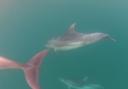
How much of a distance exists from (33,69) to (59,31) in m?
0.18

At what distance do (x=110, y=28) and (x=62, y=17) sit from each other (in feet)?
0.65

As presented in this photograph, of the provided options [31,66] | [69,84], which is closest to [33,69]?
[31,66]

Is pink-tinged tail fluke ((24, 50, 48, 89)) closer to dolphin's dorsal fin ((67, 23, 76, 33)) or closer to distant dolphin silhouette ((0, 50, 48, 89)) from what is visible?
distant dolphin silhouette ((0, 50, 48, 89))

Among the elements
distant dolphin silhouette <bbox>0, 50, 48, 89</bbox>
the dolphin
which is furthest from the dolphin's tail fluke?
distant dolphin silhouette <bbox>0, 50, 48, 89</bbox>

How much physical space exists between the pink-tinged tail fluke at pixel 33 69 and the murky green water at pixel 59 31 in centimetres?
3

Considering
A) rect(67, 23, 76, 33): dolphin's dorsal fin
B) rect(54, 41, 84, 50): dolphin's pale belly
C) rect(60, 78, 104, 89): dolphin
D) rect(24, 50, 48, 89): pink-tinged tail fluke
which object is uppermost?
rect(67, 23, 76, 33): dolphin's dorsal fin

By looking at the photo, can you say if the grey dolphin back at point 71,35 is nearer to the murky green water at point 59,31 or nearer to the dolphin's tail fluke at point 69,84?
the murky green water at point 59,31

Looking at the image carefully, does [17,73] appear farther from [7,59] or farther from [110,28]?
[110,28]

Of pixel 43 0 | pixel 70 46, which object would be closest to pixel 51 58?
pixel 70 46

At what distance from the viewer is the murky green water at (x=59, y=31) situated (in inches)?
64.3

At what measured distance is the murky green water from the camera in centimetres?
163

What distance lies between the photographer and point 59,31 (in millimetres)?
1622

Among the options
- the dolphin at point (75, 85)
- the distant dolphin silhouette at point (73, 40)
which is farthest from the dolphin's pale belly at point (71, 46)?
the dolphin at point (75, 85)

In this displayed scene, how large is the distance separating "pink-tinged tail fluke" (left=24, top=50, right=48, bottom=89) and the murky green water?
0.03 metres
